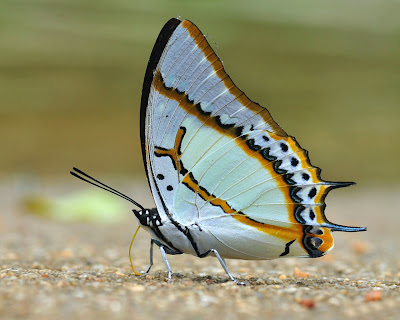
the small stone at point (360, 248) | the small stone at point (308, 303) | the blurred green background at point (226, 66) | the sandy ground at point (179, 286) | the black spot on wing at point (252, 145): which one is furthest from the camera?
the blurred green background at point (226, 66)

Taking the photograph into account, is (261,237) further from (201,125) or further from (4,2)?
(4,2)

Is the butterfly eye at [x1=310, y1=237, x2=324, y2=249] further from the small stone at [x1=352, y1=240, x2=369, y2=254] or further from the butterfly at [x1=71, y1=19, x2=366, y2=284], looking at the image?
the small stone at [x1=352, y1=240, x2=369, y2=254]

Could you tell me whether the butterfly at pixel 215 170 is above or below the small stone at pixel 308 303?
above

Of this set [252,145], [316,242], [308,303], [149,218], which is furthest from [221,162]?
[308,303]

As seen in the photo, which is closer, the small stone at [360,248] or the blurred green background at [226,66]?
the small stone at [360,248]

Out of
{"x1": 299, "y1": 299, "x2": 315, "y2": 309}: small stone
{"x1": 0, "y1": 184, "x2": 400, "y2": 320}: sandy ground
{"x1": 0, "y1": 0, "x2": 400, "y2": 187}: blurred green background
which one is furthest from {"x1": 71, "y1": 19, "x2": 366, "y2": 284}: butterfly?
{"x1": 0, "y1": 0, "x2": 400, "y2": 187}: blurred green background

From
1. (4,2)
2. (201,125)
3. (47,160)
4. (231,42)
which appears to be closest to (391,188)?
(231,42)

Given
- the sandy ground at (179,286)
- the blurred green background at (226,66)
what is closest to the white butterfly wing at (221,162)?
the sandy ground at (179,286)

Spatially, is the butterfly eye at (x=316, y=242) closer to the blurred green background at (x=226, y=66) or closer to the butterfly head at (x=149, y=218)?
the butterfly head at (x=149, y=218)
